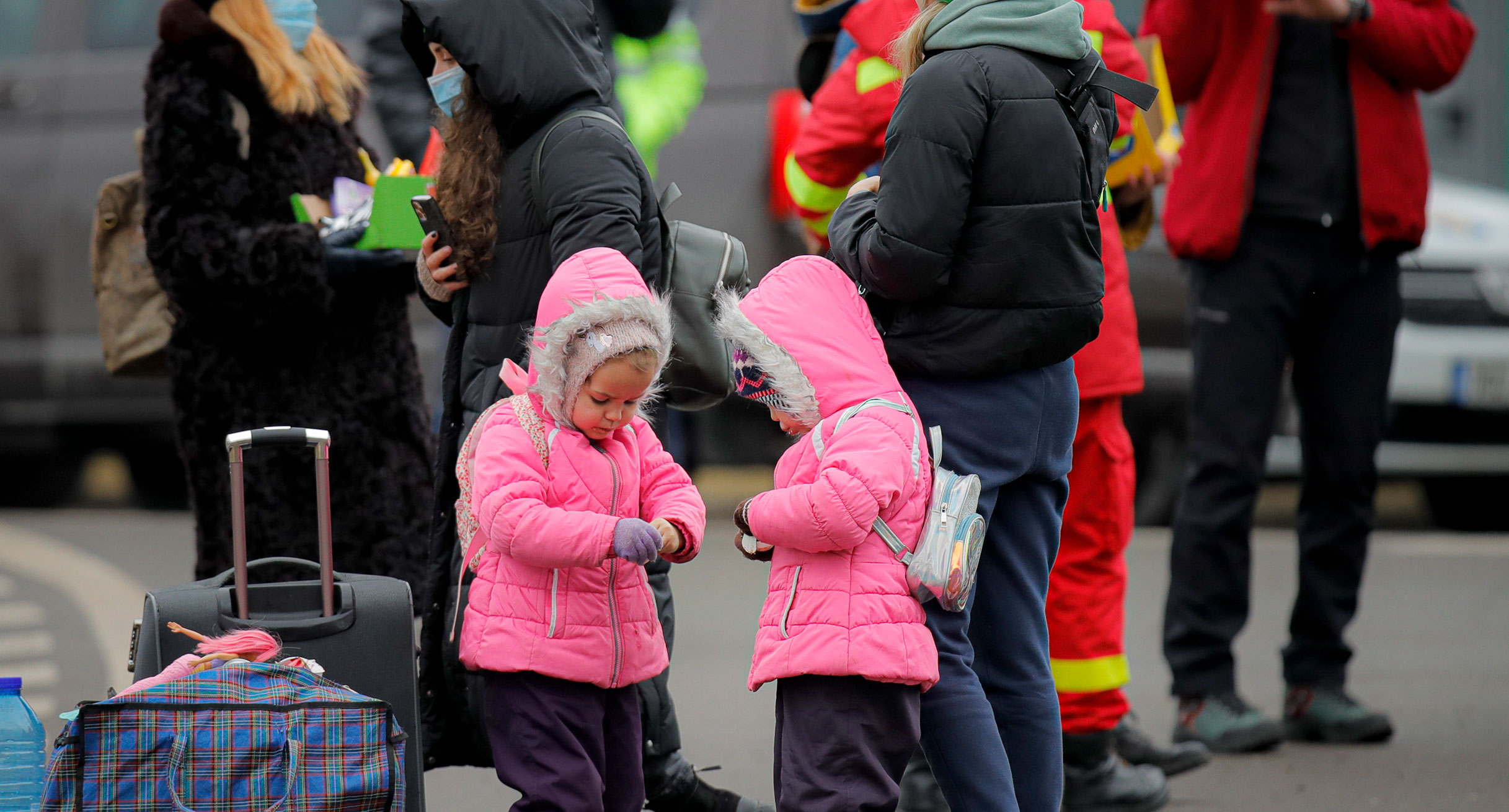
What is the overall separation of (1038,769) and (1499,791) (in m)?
1.64

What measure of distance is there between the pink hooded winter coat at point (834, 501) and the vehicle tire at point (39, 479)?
7.46 m

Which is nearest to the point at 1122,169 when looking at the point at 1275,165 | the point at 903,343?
the point at 1275,165

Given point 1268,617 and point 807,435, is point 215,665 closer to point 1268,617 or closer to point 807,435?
point 807,435

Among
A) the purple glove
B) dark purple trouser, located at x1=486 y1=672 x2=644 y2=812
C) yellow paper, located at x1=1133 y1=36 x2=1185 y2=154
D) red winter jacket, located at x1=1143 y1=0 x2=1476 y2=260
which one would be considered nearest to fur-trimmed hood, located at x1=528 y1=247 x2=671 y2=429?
the purple glove

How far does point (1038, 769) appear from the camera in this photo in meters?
3.49

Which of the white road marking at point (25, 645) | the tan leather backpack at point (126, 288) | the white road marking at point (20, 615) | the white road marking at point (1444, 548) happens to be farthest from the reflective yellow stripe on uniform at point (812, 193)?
the white road marking at point (1444, 548)

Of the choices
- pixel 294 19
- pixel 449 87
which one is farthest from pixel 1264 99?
pixel 294 19

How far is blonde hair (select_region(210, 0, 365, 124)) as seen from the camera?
4180 millimetres

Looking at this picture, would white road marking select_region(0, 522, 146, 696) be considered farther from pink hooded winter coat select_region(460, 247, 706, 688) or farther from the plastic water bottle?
pink hooded winter coat select_region(460, 247, 706, 688)

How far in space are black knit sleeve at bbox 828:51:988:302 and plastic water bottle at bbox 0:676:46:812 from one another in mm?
1654

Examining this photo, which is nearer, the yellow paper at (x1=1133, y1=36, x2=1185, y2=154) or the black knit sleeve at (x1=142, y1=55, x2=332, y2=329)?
the black knit sleeve at (x1=142, y1=55, x2=332, y2=329)

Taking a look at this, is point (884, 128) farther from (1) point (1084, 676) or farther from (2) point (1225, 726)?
(2) point (1225, 726)

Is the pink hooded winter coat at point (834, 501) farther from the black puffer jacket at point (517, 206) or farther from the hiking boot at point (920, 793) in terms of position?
the hiking boot at point (920, 793)

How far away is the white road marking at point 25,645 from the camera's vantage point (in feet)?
20.2
